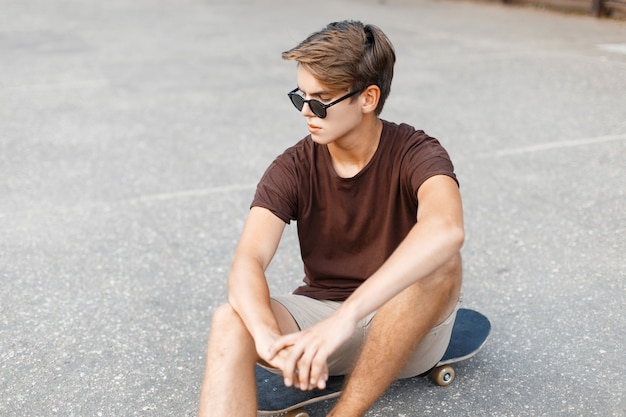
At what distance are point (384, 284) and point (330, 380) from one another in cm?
71

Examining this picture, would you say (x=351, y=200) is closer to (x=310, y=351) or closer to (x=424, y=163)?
(x=424, y=163)

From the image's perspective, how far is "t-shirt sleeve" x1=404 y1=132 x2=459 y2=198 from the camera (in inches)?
108

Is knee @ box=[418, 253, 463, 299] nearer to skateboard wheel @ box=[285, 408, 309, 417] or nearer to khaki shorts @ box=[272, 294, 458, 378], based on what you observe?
khaki shorts @ box=[272, 294, 458, 378]

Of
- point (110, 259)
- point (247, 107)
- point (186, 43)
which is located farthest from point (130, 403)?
point (186, 43)

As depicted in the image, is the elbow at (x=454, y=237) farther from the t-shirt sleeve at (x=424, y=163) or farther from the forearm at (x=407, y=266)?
the t-shirt sleeve at (x=424, y=163)

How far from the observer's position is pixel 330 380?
3.04m

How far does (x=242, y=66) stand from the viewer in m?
9.73

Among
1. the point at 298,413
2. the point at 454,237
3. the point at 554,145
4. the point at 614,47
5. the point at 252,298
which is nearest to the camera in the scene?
the point at 454,237

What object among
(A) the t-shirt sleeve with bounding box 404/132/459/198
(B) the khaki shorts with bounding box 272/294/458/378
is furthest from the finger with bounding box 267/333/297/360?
(A) the t-shirt sleeve with bounding box 404/132/459/198

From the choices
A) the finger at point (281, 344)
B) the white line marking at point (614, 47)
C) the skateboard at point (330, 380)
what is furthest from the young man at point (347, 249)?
the white line marking at point (614, 47)

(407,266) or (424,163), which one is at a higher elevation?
(424,163)

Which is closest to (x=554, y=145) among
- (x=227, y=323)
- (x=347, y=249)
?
(x=347, y=249)

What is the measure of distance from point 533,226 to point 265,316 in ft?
8.53

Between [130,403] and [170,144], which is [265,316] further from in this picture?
[170,144]
